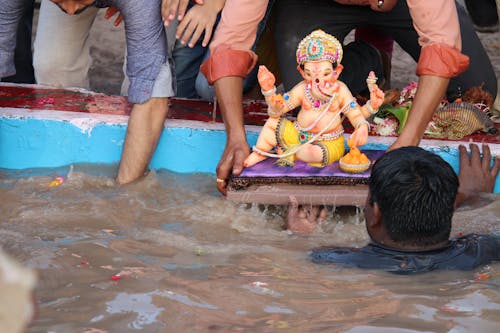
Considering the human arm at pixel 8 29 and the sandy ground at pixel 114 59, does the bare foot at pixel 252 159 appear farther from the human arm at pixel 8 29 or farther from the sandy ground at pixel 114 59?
the sandy ground at pixel 114 59

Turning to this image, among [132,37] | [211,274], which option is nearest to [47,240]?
[211,274]

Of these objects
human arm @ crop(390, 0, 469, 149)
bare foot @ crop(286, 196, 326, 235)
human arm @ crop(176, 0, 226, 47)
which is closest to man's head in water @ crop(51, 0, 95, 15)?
human arm @ crop(176, 0, 226, 47)

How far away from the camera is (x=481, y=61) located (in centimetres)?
443

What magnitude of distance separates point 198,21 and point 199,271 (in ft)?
5.06

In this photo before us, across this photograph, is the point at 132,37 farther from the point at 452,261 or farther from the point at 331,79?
the point at 452,261

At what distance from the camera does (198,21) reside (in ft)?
12.9

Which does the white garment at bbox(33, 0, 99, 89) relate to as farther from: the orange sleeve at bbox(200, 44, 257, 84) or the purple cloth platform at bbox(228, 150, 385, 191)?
the purple cloth platform at bbox(228, 150, 385, 191)

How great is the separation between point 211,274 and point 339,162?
3.05ft

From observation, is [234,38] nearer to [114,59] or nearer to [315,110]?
[315,110]

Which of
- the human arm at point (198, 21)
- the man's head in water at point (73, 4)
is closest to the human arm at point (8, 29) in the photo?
the man's head in water at point (73, 4)

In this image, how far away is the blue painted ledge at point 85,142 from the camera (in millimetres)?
4125

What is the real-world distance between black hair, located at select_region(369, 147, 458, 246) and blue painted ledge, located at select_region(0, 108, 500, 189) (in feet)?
4.96

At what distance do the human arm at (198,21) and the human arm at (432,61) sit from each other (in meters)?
1.05

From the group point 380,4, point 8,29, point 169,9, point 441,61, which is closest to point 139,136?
point 169,9
